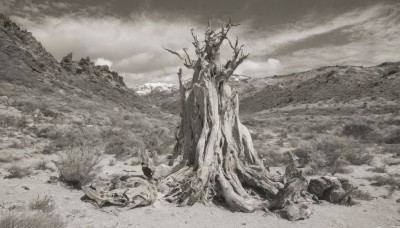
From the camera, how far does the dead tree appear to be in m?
6.34

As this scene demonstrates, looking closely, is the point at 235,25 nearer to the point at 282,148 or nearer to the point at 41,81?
the point at 282,148

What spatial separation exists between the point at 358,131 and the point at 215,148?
12992mm

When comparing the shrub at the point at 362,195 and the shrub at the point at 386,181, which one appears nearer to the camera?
the shrub at the point at 362,195

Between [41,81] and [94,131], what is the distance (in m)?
19.7

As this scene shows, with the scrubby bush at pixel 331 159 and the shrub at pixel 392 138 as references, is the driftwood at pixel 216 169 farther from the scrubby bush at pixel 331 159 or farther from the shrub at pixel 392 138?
the shrub at pixel 392 138

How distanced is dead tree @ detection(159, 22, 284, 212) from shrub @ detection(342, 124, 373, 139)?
35.5 ft

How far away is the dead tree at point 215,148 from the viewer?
634 centimetres

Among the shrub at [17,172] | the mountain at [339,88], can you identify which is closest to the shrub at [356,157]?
the shrub at [17,172]

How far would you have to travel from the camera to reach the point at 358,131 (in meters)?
17.0

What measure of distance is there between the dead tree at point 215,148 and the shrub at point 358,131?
1082 centimetres

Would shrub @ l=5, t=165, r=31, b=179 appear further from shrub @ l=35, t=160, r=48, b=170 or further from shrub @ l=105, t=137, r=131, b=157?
shrub @ l=105, t=137, r=131, b=157

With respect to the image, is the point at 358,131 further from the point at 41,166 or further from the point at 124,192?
the point at 41,166

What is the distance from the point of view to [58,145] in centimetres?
1182

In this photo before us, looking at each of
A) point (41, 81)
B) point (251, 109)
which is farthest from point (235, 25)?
point (251, 109)
